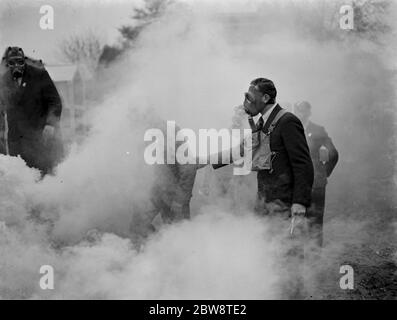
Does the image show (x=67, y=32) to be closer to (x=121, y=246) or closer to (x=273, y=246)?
(x=121, y=246)

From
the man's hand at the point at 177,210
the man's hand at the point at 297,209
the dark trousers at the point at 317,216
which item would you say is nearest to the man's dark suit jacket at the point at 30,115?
the man's hand at the point at 177,210

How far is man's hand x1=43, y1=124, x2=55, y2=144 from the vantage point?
4684mm

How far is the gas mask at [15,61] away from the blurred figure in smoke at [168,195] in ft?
4.42

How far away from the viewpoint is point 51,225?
430cm

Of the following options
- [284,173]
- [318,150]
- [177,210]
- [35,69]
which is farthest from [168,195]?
[35,69]

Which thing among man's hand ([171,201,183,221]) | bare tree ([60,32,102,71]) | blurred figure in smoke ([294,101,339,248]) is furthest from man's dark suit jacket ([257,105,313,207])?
bare tree ([60,32,102,71])

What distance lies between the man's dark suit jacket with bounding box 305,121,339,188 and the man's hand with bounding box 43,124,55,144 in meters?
2.32

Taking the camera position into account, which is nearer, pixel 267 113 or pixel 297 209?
pixel 297 209

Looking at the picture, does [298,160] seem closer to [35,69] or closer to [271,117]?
[271,117]

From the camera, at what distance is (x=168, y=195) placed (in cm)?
454

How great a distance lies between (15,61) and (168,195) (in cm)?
174

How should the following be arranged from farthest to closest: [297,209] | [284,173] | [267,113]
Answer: [267,113], [284,173], [297,209]

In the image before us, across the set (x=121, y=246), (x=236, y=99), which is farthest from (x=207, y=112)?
(x=121, y=246)

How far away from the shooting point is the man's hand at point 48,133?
15.4 feet
